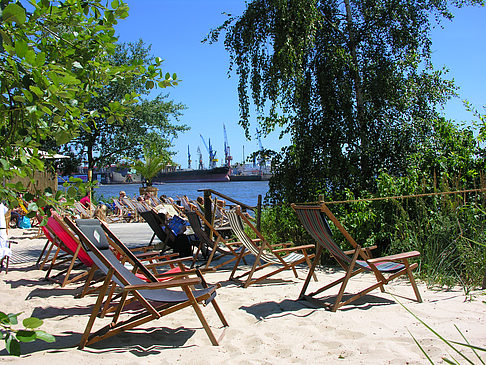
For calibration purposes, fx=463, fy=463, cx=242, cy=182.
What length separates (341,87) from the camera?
735cm

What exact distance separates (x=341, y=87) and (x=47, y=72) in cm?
615

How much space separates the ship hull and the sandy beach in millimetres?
82327

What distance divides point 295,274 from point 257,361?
8.84 ft

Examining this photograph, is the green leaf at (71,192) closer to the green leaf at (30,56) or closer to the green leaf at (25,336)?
the green leaf at (30,56)

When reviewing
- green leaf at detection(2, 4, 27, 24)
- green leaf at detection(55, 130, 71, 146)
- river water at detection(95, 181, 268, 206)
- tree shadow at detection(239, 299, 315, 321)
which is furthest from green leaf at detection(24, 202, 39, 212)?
river water at detection(95, 181, 268, 206)

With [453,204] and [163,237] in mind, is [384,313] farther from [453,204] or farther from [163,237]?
[163,237]

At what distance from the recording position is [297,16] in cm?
700

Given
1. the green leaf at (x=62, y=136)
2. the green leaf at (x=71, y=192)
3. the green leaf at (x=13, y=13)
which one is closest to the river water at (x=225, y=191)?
the green leaf at (x=71, y=192)

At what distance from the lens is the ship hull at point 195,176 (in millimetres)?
88312

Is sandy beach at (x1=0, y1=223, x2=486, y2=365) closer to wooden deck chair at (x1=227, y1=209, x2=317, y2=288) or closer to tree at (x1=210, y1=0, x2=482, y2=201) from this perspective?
wooden deck chair at (x1=227, y1=209, x2=317, y2=288)

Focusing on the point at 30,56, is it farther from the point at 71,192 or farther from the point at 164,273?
the point at 164,273

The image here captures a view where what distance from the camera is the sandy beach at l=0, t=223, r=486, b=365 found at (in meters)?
3.08

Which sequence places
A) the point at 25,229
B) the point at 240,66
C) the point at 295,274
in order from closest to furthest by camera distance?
the point at 295,274 → the point at 240,66 → the point at 25,229

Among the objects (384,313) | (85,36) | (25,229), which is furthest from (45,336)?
(25,229)
